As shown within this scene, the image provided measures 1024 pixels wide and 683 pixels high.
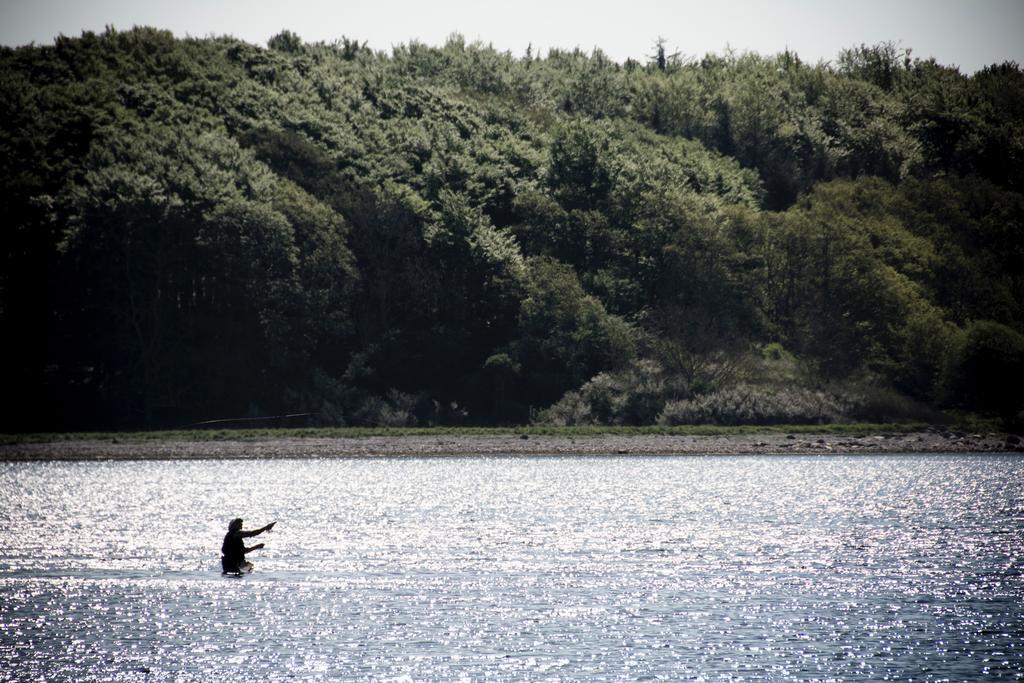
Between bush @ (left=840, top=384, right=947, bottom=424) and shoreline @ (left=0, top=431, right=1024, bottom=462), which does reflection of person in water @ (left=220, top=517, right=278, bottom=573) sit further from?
bush @ (left=840, top=384, right=947, bottom=424)

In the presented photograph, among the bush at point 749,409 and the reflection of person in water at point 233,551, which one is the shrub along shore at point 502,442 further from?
the reflection of person in water at point 233,551

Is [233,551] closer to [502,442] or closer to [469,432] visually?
[502,442]

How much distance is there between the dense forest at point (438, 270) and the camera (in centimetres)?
8781

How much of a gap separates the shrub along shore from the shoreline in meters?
0.06

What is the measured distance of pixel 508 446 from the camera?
78.7 meters

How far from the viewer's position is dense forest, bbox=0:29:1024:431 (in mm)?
87812

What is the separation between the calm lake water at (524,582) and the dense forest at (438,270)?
2556cm

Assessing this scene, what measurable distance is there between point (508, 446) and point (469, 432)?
5273mm

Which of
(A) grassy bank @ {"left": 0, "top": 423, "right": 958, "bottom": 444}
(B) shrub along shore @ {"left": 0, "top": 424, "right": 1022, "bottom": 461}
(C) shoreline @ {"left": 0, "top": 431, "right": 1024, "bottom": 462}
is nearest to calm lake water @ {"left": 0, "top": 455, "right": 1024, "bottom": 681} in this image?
(C) shoreline @ {"left": 0, "top": 431, "right": 1024, "bottom": 462}

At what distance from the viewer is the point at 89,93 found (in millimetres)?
105938

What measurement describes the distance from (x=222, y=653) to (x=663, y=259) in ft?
249

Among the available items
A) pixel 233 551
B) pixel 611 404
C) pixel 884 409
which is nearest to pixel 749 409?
pixel 611 404

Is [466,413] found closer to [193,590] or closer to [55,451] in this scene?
[55,451]

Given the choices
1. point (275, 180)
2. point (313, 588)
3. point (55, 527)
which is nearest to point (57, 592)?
point (313, 588)
